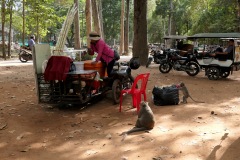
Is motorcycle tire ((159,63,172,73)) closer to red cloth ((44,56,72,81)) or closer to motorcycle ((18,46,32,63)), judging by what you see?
red cloth ((44,56,72,81))

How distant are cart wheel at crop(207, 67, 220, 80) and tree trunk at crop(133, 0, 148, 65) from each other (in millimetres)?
4649

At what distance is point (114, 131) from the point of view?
538 centimetres

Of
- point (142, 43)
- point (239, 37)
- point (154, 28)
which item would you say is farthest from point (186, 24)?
point (239, 37)

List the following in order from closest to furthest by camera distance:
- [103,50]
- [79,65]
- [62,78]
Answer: [62,78] → [79,65] → [103,50]

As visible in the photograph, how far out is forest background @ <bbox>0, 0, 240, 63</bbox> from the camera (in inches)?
906

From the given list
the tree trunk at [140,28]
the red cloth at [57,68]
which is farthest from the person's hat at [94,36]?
the tree trunk at [140,28]

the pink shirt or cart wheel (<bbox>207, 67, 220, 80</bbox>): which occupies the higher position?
the pink shirt

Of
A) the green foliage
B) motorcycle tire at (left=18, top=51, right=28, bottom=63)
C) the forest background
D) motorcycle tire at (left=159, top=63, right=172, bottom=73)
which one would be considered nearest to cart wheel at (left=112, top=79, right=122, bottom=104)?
motorcycle tire at (left=159, top=63, right=172, bottom=73)

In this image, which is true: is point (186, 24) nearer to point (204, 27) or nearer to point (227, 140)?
point (204, 27)

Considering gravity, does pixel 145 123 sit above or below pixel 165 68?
below

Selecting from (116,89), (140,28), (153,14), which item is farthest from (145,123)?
(153,14)

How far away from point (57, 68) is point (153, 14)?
3717 cm

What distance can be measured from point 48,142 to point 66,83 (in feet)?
6.05

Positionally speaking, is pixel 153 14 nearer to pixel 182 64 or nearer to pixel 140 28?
pixel 140 28
